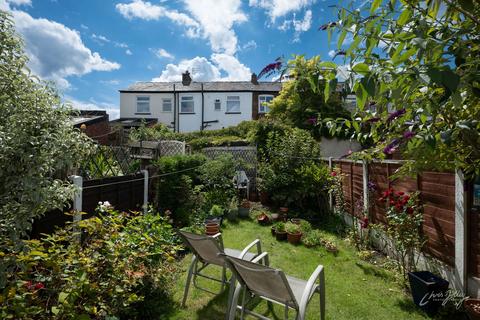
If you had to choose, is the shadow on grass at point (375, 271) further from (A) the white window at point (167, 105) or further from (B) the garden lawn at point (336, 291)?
(A) the white window at point (167, 105)

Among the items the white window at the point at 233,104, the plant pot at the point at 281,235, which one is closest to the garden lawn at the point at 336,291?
the plant pot at the point at 281,235

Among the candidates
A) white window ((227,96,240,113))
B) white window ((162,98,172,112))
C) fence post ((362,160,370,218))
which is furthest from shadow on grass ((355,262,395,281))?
white window ((162,98,172,112))

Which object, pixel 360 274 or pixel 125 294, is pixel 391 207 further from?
pixel 125 294

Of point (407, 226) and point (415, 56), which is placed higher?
point (415, 56)

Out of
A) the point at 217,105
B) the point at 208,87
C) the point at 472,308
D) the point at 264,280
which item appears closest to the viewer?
the point at 264,280

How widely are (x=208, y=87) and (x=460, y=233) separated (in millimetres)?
18741

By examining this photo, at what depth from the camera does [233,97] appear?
65.6 feet

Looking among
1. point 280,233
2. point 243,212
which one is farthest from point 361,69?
point 243,212

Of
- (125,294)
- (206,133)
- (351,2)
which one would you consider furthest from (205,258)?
(206,133)

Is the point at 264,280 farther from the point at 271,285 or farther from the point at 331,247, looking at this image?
the point at 331,247

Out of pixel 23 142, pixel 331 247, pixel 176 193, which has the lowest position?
pixel 331 247

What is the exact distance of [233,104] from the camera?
789 inches

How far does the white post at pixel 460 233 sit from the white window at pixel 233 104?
17.1 meters

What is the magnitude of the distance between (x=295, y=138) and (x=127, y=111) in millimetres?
15631
